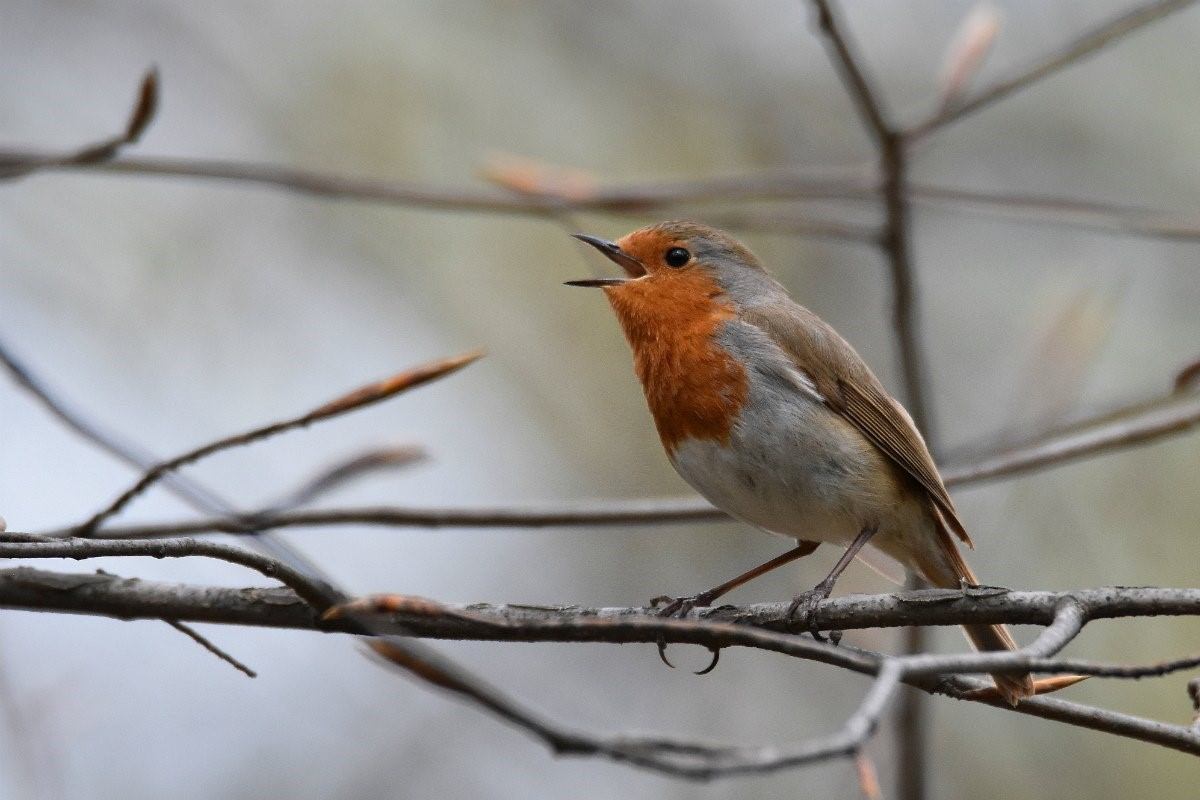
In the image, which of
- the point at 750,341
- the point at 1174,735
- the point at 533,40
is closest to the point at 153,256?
the point at 533,40

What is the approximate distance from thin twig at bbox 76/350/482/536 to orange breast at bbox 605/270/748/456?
1358 millimetres

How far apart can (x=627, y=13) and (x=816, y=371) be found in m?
5.03

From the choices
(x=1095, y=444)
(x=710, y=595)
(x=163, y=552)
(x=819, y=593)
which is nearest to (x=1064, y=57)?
(x=1095, y=444)

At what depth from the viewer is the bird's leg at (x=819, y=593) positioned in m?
2.80

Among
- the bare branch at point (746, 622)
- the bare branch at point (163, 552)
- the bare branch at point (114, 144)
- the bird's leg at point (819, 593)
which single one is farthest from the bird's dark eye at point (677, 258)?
the bare branch at point (163, 552)

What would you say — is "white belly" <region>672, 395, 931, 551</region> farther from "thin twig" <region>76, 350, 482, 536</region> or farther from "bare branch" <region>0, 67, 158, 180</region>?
"bare branch" <region>0, 67, 158, 180</region>

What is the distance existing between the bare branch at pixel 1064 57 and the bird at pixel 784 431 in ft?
2.65

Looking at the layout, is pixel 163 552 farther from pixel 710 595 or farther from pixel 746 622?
pixel 710 595


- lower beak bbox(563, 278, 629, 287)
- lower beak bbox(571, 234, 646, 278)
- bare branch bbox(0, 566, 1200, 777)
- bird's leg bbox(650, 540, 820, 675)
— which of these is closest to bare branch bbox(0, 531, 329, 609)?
bare branch bbox(0, 566, 1200, 777)

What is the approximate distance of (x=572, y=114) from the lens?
28.4ft

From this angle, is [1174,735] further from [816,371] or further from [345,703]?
[345,703]

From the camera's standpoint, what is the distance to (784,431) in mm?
3799

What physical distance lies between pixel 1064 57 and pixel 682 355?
1430 mm

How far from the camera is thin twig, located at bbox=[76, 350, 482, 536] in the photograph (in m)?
2.53
